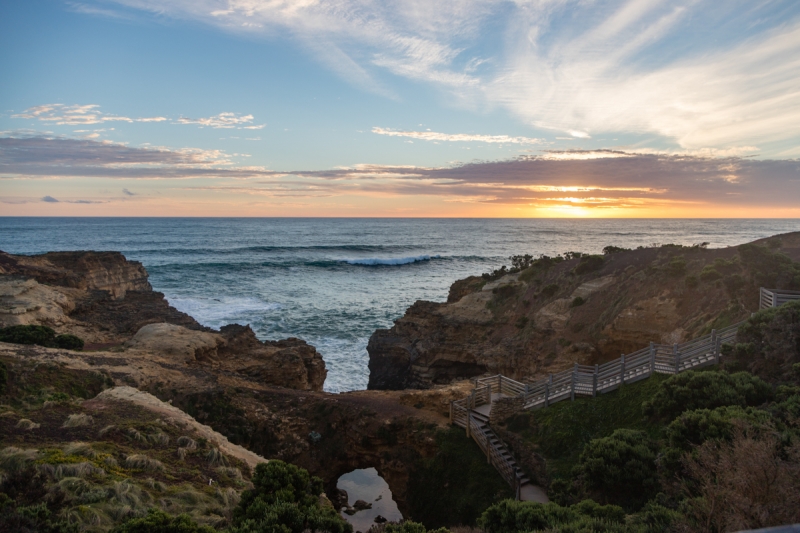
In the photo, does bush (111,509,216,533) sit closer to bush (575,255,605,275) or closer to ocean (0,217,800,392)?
ocean (0,217,800,392)

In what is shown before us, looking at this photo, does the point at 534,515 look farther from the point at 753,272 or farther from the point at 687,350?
the point at 753,272

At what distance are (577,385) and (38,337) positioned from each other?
2762 cm

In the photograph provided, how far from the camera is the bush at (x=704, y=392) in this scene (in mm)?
14352

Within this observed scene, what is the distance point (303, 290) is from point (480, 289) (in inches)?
1284

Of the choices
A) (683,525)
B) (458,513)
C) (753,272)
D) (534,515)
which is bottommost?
(458,513)

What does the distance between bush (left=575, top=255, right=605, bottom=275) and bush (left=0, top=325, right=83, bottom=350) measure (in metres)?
33.1

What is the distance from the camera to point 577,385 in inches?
771

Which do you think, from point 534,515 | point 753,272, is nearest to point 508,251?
point 753,272

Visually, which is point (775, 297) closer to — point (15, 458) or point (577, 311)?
point (577, 311)

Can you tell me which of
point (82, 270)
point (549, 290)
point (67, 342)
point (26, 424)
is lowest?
point (67, 342)

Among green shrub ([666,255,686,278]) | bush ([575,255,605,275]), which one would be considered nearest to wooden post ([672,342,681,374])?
green shrub ([666,255,686,278])

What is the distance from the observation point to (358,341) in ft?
148

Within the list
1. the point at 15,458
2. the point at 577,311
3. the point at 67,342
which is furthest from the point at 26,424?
the point at 577,311

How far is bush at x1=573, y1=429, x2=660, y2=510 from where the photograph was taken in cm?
1295
